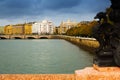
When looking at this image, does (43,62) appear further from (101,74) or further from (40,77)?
(101,74)

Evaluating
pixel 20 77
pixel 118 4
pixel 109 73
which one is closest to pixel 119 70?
pixel 109 73

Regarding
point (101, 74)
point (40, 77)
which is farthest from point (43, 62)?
point (101, 74)

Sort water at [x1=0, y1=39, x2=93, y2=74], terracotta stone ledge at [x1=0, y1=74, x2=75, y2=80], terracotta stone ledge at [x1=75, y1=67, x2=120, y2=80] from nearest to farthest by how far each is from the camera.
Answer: terracotta stone ledge at [x1=75, y1=67, x2=120, y2=80] → terracotta stone ledge at [x1=0, y1=74, x2=75, y2=80] → water at [x1=0, y1=39, x2=93, y2=74]

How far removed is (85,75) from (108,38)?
3.65 ft

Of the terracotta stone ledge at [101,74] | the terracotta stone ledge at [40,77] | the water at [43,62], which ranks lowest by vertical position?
the water at [43,62]

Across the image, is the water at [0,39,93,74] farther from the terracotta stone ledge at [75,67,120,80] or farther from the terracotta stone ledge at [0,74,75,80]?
the terracotta stone ledge at [75,67,120,80]

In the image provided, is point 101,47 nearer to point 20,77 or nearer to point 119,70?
point 119,70

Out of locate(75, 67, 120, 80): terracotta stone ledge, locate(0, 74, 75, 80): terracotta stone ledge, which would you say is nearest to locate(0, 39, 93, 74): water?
locate(0, 74, 75, 80): terracotta stone ledge

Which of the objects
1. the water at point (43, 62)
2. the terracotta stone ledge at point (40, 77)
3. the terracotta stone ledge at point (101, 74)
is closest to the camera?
the terracotta stone ledge at point (101, 74)

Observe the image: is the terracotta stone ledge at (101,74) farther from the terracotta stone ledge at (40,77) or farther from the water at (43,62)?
the water at (43,62)

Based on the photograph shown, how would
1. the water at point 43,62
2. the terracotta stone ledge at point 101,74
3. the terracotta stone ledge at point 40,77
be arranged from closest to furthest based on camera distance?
the terracotta stone ledge at point 101,74, the terracotta stone ledge at point 40,77, the water at point 43,62

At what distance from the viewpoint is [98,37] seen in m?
8.16

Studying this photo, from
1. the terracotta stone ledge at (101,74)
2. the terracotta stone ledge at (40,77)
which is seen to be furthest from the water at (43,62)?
the terracotta stone ledge at (101,74)

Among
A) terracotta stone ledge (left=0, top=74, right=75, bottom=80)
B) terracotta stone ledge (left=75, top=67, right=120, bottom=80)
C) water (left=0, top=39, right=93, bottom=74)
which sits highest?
terracotta stone ledge (left=75, top=67, right=120, bottom=80)
